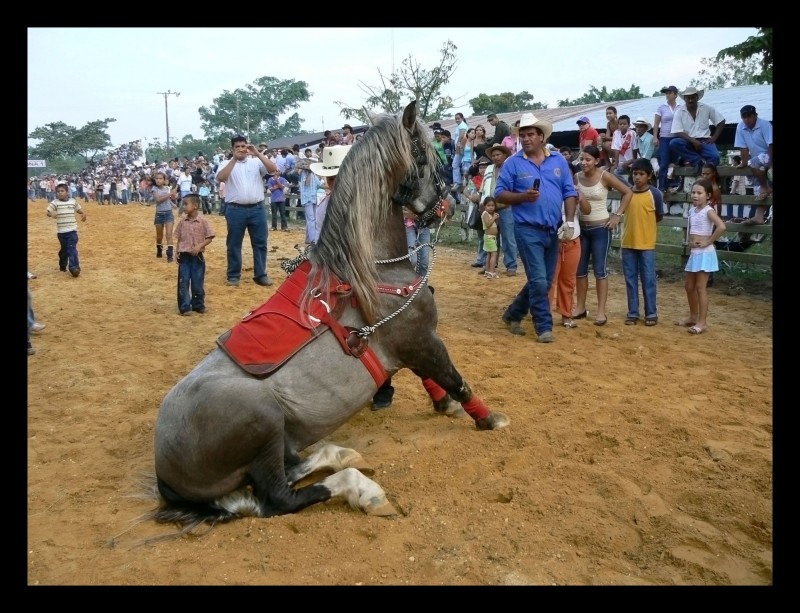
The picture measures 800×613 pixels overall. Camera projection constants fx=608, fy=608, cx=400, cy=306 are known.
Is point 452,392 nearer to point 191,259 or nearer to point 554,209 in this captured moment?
point 554,209

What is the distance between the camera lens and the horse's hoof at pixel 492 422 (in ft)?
14.3

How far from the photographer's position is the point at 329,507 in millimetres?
3527

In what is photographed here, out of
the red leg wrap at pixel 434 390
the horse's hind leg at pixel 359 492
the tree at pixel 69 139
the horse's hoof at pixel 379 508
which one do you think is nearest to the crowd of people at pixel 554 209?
the red leg wrap at pixel 434 390

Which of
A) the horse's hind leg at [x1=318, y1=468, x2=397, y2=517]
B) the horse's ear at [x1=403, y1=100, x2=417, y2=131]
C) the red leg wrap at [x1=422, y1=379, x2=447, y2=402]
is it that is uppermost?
the horse's ear at [x1=403, y1=100, x2=417, y2=131]

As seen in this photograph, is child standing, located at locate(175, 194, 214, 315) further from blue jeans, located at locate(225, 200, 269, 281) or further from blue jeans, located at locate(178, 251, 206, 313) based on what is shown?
blue jeans, located at locate(225, 200, 269, 281)

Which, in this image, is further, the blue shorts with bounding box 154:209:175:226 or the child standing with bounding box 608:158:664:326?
the blue shorts with bounding box 154:209:175:226

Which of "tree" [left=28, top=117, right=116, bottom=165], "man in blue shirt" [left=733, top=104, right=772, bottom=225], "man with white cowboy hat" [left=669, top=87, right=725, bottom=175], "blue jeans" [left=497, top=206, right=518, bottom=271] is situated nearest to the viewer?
"man in blue shirt" [left=733, top=104, right=772, bottom=225]

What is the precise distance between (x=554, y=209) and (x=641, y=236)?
1518 millimetres

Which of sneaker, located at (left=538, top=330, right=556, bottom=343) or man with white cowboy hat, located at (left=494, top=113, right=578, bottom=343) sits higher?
man with white cowboy hat, located at (left=494, top=113, right=578, bottom=343)

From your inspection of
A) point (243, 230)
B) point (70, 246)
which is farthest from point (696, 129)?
point (70, 246)

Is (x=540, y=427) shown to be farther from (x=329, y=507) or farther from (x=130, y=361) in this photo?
(x=130, y=361)

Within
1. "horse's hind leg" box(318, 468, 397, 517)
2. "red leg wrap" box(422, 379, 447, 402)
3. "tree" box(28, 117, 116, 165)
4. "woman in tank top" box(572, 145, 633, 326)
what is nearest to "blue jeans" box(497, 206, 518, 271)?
"woman in tank top" box(572, 145, 633, 326)

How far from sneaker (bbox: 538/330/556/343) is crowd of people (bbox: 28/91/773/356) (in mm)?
12

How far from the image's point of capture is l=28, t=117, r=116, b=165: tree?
5834 cm
